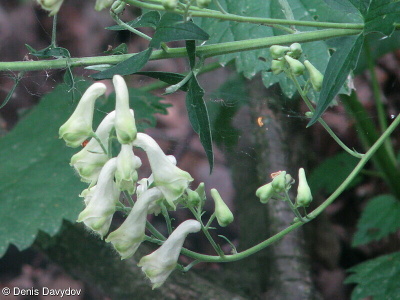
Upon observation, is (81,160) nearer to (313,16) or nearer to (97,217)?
(97,217)

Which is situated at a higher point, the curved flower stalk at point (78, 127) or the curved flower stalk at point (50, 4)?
the curved flower stalk at point (50, 4)

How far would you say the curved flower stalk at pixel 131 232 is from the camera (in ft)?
2.47

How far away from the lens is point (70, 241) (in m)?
1.84

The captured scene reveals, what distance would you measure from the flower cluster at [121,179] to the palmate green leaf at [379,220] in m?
1.06

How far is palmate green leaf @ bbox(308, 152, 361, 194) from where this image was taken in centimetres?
196

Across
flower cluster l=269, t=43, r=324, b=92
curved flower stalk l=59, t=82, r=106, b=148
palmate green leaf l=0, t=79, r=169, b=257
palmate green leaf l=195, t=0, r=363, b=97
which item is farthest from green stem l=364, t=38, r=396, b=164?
curved flower stalk l=59, t=82, r=106, b=148

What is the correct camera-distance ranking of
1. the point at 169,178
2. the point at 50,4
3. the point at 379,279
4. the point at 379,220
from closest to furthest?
the point at 50,4
the point at 169,178
the point at 379,279
the point at 379,220

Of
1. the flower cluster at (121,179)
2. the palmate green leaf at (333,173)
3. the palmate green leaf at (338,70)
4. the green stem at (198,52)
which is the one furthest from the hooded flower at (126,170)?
the palmate green leaf at (333,173)

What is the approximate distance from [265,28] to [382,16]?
0.60m

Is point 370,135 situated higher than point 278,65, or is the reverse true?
point 278,65

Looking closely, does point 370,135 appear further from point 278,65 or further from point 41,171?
point 41,171

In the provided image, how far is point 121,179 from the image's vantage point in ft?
2.26

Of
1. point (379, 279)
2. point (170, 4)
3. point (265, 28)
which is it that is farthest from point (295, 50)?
point (379, 279)

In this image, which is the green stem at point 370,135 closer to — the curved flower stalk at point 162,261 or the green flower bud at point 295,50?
the green flower bud at point 295,50
